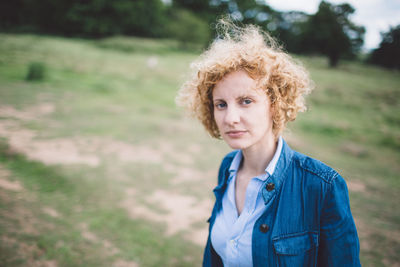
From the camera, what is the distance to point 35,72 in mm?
11422

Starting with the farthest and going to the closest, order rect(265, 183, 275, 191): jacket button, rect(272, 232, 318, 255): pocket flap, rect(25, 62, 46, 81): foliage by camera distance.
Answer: rect(25, 62, 46, 81): foliage → rect(265, 183, 275, 191): jacket button → rect(272, 232, 318, 255): pocket flap

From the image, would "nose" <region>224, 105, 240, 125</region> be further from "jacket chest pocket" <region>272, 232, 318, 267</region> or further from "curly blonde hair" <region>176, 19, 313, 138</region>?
"jacket chest pocket" <region>272, 232, 318, 267</region>

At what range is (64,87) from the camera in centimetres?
1155

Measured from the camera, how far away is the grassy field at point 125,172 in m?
3.43

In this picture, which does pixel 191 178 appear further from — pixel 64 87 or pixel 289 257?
pixel 64 87

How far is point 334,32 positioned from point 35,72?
1507 inches

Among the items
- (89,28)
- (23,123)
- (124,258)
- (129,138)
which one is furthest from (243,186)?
(89,28)

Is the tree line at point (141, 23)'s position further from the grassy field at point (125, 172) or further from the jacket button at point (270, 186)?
the jacket button at point (270, 186)

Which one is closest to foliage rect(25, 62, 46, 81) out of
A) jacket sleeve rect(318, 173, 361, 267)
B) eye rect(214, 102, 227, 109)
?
eye rect(214, 102, 227, 109)

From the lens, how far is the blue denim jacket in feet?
4.26

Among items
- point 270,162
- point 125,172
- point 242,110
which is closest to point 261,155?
point 270,162

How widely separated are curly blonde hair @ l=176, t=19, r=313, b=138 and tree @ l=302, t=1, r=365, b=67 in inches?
1457

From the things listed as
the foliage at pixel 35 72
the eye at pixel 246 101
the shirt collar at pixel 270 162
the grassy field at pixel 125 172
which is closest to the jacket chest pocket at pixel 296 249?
the shirt collar at pixel 270 162

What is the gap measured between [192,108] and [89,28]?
42.5 m
